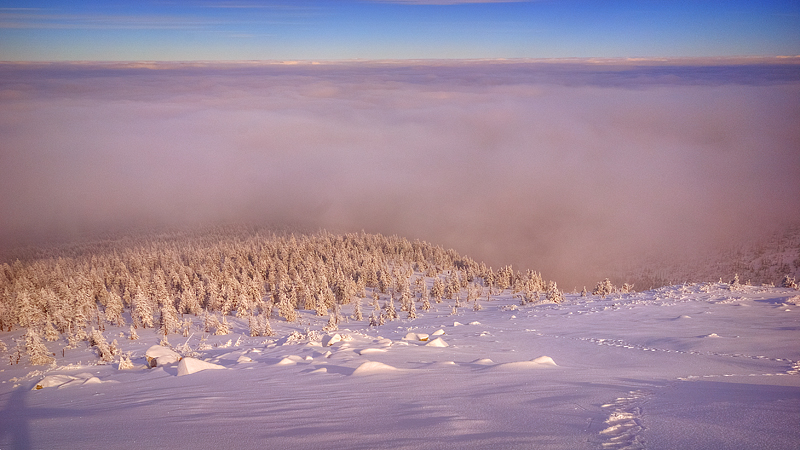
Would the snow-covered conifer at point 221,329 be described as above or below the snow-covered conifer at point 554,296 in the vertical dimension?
above

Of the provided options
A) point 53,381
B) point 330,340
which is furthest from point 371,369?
point 53,381

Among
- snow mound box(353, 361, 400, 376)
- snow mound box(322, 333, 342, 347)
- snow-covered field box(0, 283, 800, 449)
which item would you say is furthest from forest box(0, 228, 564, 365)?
snow mound box(353, 361, 400, 376)

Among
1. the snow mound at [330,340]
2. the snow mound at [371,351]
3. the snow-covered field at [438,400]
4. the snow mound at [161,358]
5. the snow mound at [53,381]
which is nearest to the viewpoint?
the snow-covered field at [438,400]

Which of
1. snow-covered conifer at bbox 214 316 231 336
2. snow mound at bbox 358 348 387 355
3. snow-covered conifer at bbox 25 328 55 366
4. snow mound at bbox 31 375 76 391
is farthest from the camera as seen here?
snow-covered conifer at bbox 214 316 231 336

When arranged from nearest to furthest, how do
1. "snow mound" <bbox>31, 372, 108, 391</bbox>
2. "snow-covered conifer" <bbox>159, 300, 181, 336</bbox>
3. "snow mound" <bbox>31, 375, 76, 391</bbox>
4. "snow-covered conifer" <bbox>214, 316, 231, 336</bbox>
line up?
"snow mound" <bbox>31, 372, 108, 391</bbox> < "snow mound" <bbox>31, 375, 76, 391</bbox> < "snow-covered conifer" <bbox>214, 316, 231, 336</bbox> < "snow-covered conifer" <bbox>159, 300, 181, 336</bbox>

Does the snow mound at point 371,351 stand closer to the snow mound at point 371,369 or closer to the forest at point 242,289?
the snow mound at point 371,369

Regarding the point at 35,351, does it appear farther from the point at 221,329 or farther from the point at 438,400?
the point at 438,400

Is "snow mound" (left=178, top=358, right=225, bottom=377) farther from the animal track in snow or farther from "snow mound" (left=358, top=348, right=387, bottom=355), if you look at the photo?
the animal track in snow

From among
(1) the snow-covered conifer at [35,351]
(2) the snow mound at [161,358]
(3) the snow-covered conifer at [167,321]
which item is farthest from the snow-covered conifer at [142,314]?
(2) the snow mound at [161,358]
